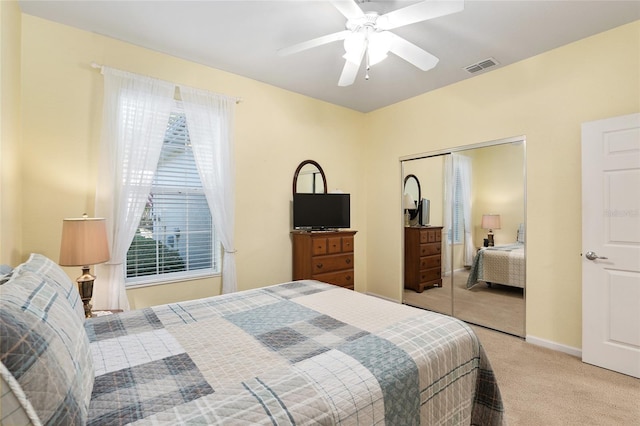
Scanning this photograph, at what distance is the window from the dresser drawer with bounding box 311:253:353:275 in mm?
1099

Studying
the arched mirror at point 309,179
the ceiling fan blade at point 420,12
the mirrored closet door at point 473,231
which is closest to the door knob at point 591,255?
the mirrored closet door at point 473,231

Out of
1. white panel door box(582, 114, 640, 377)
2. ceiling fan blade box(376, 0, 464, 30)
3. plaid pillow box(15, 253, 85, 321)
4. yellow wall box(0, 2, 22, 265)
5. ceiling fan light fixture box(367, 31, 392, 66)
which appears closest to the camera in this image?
plaid pillow box(15, 253, 85, 321)

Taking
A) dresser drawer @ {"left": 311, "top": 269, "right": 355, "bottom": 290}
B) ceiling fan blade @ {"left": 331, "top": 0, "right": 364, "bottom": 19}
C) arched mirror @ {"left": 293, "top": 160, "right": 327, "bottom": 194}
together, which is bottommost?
dresser drawer @ {"left": 311, "top": 269, "right": 355, "bottom": 290}

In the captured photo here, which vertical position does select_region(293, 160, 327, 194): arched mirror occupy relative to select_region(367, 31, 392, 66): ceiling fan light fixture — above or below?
below

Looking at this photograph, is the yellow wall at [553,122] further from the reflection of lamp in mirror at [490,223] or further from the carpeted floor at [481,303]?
the reflection of lamp in mirror at [490,223]

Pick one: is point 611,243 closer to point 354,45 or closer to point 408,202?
point 408,202

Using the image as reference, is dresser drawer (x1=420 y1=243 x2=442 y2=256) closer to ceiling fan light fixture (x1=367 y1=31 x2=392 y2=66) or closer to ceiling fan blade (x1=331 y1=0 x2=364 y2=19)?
ceiling fan light fixture (x1=367 y1=31 x2=392 y2=66)

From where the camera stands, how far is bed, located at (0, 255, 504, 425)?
0.81 metres

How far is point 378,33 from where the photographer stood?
2107mm

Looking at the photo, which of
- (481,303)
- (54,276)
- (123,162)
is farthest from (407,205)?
(54,276)

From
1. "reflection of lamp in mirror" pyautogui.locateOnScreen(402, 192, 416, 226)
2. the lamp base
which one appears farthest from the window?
"reflection of lamp in mirror" pyautogui.locateOnScreen(402, 192, 416, 226)

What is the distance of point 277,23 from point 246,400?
2631 millimetres

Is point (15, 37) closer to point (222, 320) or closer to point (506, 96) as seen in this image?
point (222, 320)

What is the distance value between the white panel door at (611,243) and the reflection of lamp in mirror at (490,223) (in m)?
0.79
